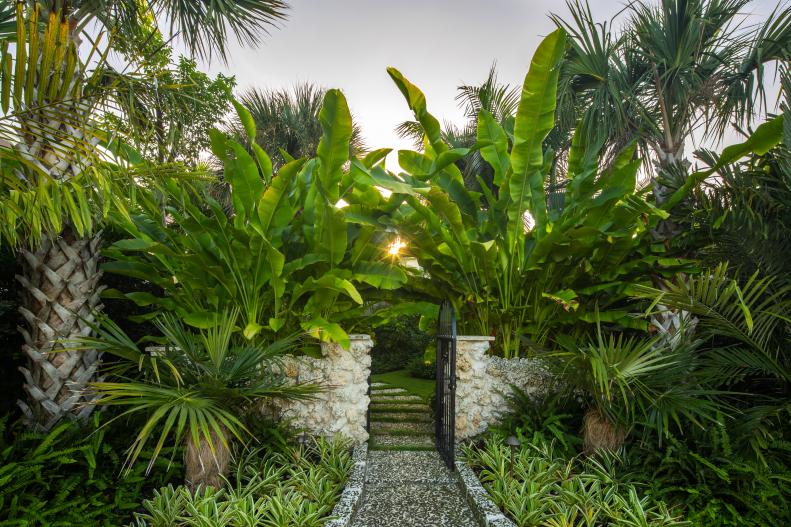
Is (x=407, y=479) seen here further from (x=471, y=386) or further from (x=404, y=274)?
(x=404, y=274)

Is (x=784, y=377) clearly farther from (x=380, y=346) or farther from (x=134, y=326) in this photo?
(x=380, y=346)

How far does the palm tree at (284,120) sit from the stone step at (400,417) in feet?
20.1

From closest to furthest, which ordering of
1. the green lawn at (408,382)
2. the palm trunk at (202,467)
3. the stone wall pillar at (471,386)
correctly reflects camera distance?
A: the palm trunk at (202,467)
the stone wall pillar at (471,386)
the green lawn at (408,382)

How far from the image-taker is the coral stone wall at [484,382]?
483 cm

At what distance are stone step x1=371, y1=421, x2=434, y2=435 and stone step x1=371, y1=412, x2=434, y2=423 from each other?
0.06 meters

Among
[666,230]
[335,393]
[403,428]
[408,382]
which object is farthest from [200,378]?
[408,382]

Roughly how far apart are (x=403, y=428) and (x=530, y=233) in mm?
2943

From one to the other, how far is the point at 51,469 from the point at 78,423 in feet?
1.62

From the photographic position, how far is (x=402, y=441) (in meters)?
5.17

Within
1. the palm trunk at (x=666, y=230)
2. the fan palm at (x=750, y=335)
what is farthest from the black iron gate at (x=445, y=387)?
the palm trunk at (x=666, y=230)

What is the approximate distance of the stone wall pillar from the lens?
4820 mm

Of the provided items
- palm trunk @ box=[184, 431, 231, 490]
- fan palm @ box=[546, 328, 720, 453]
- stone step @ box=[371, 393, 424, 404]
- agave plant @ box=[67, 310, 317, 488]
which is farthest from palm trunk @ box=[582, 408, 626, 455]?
palm trunk @ box=[184, 431, 231, 490]

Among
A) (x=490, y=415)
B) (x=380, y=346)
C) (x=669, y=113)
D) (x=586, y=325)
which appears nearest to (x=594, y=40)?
(x=669, y=113)

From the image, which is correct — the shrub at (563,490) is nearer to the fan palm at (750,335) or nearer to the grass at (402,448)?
the grass at (402,448)
